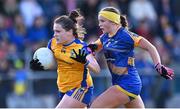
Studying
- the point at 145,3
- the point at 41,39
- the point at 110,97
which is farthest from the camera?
the point at 145,3

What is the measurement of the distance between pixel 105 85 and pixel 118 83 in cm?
526

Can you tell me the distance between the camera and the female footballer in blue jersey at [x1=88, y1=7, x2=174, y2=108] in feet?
30.7

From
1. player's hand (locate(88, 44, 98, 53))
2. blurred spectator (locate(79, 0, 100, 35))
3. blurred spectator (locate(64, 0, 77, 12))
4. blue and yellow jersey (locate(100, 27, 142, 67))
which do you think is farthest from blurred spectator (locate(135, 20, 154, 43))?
blue and yellow jersey (locate(100, 27, 142, 67))

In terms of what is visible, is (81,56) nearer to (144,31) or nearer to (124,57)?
(124,57)

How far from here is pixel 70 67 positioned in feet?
31.0

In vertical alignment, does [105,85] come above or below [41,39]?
below

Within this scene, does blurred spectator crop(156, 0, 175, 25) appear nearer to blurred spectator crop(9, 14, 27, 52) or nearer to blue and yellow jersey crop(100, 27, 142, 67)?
blurred spectator crop(9, 14, 27, 52)

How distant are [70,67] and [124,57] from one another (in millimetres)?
754

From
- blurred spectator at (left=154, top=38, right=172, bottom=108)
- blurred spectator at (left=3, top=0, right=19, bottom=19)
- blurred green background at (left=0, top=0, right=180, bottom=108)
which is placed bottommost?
blurred spectator at (left=154, top=38, right=172, bottom=108)

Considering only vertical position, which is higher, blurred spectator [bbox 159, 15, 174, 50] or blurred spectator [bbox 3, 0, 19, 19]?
blurred spectator [bbox 3, 0, 19, 19]

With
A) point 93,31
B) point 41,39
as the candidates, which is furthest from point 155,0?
point 41,39

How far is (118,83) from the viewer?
949 centimetres

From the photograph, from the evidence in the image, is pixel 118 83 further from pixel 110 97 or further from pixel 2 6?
pixel 2 6

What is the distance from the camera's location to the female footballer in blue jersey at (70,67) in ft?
30.7
